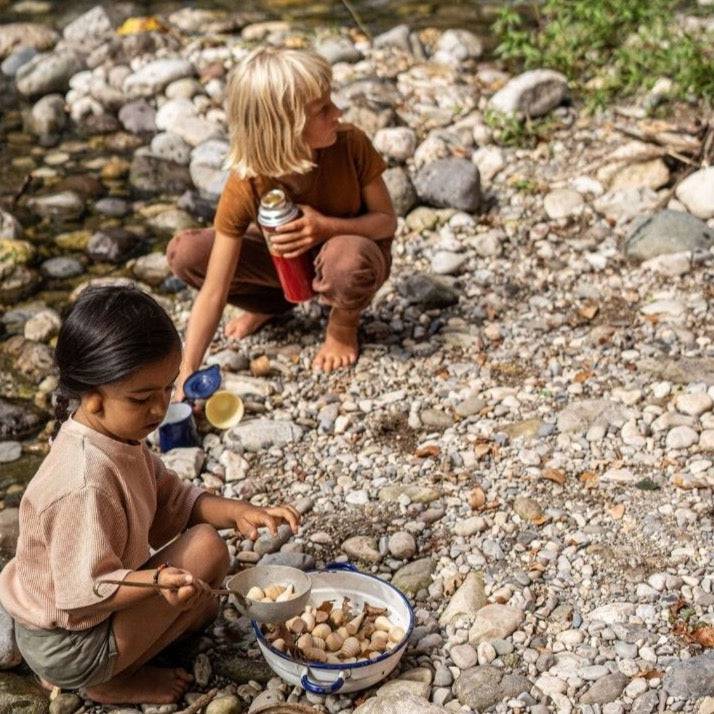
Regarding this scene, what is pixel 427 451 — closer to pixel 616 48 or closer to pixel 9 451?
pixel 9 451

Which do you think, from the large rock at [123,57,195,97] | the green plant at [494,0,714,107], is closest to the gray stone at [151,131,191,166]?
the large rock at [123,57,195,97]

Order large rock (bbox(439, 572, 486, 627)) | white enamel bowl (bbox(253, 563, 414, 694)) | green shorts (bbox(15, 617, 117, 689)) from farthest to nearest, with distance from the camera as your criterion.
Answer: large rock (bbox(439, 572, 486, 627)) → white enamel bowl (bbox(253, 563, 414, 694)) → green shorts (bbox(15, 617, 117, 689))

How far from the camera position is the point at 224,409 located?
415 cm

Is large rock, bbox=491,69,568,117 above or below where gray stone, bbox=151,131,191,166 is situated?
above

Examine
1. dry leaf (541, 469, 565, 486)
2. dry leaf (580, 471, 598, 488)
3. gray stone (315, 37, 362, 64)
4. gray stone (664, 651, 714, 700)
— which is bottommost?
gray stone (315, 37, 362, 64)

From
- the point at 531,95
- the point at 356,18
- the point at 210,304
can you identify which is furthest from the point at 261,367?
the point at 356,18

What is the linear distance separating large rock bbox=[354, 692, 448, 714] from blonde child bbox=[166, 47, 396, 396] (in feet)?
5.36

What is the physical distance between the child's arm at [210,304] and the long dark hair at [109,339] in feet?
4.78

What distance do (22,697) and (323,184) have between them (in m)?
2.07

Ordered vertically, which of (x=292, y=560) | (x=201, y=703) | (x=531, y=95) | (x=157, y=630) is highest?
(x=157, y=630)

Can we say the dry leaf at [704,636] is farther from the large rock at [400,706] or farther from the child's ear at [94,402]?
the child's ear at [94,402]

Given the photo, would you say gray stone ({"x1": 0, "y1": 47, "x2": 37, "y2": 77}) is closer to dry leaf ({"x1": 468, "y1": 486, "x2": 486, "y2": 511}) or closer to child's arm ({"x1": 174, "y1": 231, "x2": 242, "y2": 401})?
child's arm ({"x1": 174, "y1": 231, "x2": 242, "y2": 401})

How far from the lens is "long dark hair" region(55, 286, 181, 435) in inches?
99.5

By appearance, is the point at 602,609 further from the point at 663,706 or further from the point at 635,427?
the point at 635,427
